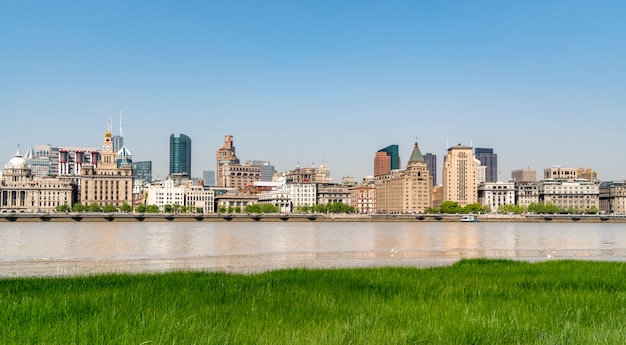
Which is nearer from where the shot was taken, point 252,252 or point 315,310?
point 315,310

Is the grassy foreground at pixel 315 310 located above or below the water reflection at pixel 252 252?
above

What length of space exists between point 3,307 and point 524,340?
32.2 feet

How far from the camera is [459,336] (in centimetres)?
1125

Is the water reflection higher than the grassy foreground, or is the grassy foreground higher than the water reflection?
the grassy foreground

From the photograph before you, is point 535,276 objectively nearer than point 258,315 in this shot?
No

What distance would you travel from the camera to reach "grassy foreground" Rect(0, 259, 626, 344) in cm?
1095

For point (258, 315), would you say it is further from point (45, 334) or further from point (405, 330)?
point (45, 334)

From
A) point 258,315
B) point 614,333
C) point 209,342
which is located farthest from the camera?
point 258,315

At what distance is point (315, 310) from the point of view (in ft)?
45.3

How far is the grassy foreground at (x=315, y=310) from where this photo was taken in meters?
11.0

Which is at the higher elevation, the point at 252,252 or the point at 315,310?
the point at 315,310

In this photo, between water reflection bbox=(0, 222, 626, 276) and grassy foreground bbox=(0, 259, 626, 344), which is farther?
water reflection bbox=(0, 222, 626, 276)

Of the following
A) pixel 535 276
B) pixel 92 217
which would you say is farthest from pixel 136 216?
pixel 535 276

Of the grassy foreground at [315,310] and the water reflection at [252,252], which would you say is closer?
the grassy foreground at [315,310]
